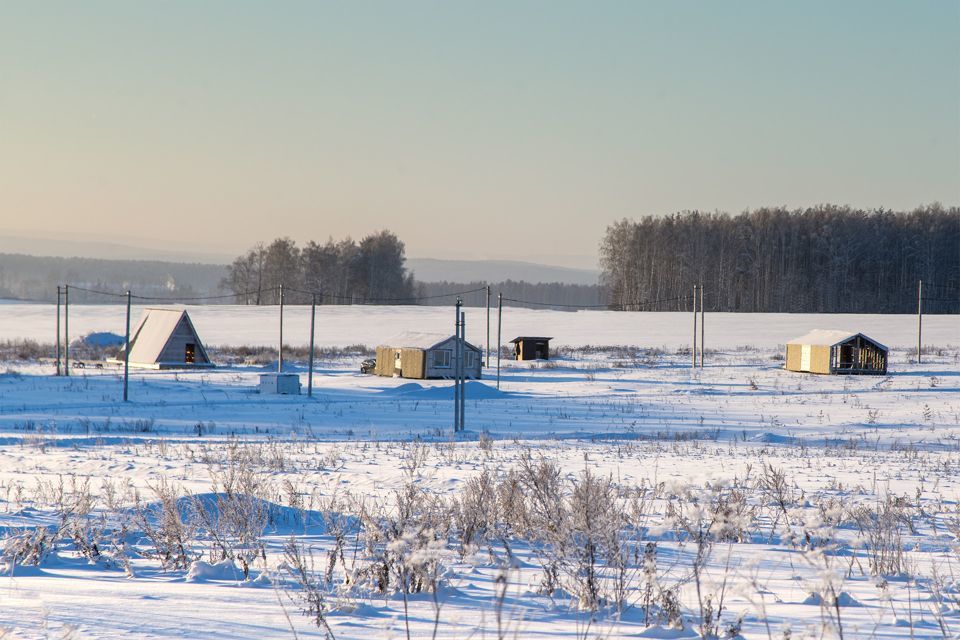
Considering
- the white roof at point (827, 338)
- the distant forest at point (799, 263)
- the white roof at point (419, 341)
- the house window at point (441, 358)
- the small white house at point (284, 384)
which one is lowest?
the small white house at point (284, 384)

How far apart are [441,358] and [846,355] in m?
20.7

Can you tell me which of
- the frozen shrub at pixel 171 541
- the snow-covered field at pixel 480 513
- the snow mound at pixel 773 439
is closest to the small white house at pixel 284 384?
the snow-covered field at pixel 480 513

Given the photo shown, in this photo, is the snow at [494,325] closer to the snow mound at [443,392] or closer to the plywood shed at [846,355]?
the plywood shed at [846,355]

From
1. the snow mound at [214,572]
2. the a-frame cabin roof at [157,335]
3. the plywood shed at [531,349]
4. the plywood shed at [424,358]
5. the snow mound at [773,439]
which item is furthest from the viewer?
the plywood shed at [531,349]

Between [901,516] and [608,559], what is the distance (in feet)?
16.3

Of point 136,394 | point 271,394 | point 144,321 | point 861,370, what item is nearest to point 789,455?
point 271,394

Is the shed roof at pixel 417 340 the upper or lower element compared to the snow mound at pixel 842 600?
upper

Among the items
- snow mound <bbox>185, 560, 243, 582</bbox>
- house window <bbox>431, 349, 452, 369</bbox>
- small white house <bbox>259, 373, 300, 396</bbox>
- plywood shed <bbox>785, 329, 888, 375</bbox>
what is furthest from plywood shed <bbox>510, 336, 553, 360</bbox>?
snow mound <bbox>185, 560, 243, 582</bbox>

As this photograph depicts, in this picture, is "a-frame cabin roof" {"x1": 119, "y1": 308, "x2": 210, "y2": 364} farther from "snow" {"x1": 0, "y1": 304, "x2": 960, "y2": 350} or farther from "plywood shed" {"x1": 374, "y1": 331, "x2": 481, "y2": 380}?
"snow" {"x1": 0, "y1": 304, "x2": 960, "y2": 350}

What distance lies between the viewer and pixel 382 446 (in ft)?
59.6

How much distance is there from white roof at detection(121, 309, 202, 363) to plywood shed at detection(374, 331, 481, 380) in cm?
1057

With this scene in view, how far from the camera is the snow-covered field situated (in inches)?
207

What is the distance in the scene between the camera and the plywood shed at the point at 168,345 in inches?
1876

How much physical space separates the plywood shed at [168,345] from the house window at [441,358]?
12.1 meters
